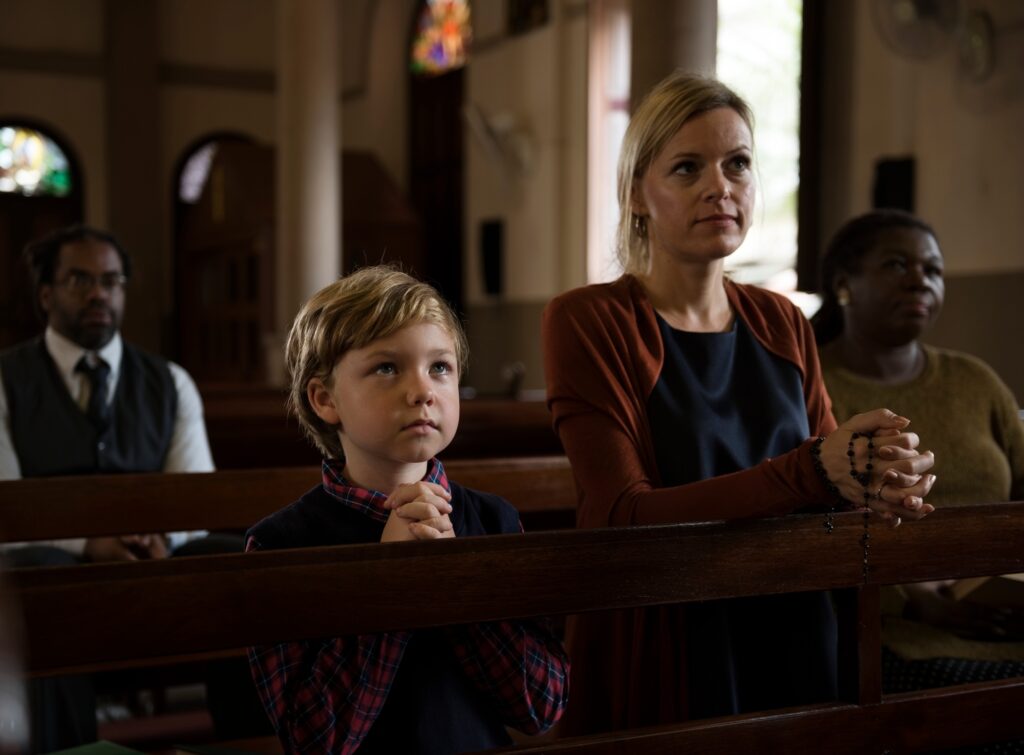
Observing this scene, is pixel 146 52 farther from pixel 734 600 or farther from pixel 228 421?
pixel 734 600

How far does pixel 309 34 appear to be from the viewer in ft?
29.1

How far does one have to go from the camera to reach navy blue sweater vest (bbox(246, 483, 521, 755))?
1479 millimetres

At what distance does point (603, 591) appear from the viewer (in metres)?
1.44

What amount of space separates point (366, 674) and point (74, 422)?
6.96ft

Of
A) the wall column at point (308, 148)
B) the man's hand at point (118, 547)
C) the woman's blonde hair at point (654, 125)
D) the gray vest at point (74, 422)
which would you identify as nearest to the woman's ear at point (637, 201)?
the woman's blonde hair at point (654, 125)

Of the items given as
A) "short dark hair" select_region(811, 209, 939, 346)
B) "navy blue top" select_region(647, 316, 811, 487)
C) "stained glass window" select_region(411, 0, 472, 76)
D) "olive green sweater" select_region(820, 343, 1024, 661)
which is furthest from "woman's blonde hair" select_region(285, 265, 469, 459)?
"stained glass window" select_region(411, 0, 472, 76)

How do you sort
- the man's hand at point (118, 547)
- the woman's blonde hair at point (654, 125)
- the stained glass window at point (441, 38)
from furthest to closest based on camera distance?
the stained glass window at point (441, 38) < the man's hand at point (118, 547) < the woman's blonde hair at point (654, 125)

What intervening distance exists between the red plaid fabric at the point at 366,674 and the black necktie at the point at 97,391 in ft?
6.32

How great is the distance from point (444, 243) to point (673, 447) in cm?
1054

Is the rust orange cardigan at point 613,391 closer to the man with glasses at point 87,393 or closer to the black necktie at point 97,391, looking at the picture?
the man with glasses at point 87,393

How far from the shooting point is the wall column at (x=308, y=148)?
A: 29.1ft

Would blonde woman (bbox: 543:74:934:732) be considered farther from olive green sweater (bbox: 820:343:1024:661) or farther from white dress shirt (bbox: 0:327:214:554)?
white dress shirt (bbox: 0:327:214:554)

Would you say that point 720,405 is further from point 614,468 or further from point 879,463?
point 879,463

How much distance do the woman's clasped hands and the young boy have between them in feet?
1.43
